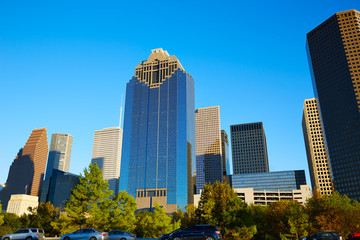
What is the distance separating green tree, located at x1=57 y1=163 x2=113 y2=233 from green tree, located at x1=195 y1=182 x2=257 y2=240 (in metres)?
19.6

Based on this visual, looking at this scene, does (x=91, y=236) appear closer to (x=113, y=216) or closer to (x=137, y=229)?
(x=113, y=216)

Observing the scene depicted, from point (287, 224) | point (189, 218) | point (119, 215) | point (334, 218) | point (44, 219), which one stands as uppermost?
point (119, 215)

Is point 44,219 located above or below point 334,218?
below

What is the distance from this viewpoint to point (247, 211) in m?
53.0

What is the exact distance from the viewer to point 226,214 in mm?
51312

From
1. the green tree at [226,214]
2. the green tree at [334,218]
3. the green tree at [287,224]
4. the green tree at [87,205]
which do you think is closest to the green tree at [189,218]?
the green tree at [226,214]

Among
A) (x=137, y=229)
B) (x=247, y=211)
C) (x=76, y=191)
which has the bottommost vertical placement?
(x=137, y=229)

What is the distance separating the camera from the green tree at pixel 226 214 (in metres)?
50.3

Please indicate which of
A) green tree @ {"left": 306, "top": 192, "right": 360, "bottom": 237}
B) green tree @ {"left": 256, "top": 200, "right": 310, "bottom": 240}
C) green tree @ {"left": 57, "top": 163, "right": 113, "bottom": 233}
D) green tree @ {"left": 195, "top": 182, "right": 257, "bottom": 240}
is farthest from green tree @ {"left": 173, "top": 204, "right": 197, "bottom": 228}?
green tree @ {"left": 306, "top": 192, "right": 360, "bottom": 237}

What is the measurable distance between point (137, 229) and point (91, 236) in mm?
37763

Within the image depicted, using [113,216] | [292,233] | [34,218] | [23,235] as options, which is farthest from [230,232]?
[34,218]

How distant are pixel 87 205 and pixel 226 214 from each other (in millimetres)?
27711

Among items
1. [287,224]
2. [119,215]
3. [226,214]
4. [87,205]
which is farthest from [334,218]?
[87,205]

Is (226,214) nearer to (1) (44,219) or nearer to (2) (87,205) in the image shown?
(2) (87,205)
